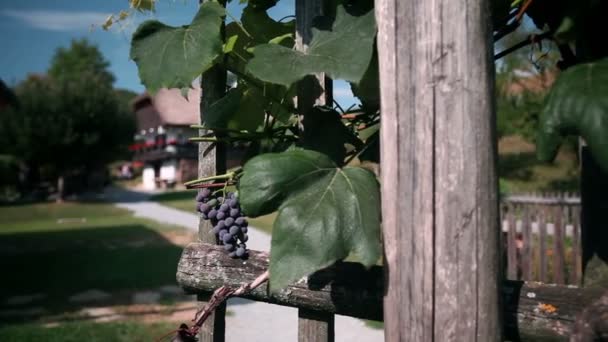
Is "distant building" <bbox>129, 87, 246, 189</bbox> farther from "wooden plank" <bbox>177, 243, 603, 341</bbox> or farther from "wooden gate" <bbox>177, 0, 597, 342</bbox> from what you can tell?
"wooden gate" <bbox>177, 0, 597, 342</bbox>

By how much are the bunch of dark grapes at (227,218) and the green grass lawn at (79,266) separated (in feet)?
17.2

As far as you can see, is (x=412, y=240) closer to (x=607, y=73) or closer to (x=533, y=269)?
(x=607, y=73)

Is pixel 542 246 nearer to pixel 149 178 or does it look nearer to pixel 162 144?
pixel 162 144

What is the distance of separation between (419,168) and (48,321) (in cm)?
725

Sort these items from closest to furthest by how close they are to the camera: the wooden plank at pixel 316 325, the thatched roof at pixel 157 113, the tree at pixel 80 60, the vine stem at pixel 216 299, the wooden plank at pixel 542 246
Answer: the vine stem at pixel 216 299 < the wooden plank at pixel 316 325 < the wooden plank at pixel 542 246 < the thatched roof at pixel 157 113 < the tree at pixel 80 60

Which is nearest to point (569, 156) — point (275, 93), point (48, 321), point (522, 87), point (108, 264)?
point (522, 87)

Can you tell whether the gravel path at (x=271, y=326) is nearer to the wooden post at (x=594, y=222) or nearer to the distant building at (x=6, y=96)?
the wooden post at (x=594, y=222)

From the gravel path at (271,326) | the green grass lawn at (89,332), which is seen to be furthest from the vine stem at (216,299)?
the green grass lawn at (89,332)

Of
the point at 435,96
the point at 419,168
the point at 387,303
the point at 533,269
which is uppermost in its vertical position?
the point at 435,96

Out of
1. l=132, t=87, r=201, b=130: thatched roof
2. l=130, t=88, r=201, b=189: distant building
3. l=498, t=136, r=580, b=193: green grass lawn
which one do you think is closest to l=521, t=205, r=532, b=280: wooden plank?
l=498, t=136, r=580, b=193: green grass lawn

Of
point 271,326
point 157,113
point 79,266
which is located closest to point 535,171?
point 271,326

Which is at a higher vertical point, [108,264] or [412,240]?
[412,240]

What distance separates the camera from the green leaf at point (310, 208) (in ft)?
2.64

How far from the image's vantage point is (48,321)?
22.6ft
